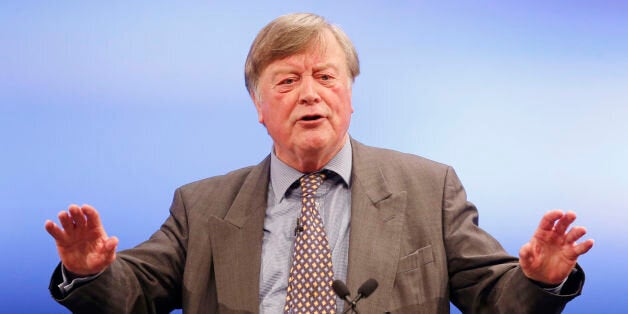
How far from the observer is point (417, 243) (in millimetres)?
2217

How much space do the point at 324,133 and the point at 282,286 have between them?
482 mm

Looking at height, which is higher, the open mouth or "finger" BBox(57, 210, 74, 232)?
the open mouth

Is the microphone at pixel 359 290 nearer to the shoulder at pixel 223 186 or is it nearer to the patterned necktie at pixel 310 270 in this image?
the patterned necktie at pixel 310 270

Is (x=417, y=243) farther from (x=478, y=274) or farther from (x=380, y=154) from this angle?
(x=380, y=154)

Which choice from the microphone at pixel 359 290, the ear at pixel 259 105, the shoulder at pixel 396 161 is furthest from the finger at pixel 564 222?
the ear at pixel 259 105

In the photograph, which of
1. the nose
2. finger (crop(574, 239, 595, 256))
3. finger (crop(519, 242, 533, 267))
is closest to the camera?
finger (crop(574, 239, 595, 256))

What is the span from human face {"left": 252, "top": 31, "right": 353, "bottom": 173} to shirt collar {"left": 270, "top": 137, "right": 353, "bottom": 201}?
0.03 m

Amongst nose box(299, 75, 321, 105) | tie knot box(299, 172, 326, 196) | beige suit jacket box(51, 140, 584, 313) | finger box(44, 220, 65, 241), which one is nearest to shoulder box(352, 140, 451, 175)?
beige suit jacket box(51, 140, 584, 313)

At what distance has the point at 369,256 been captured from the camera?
2162mm

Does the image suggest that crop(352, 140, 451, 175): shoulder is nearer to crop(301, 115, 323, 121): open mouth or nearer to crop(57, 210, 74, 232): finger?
crop(301, 115, 323, 121): open mouth

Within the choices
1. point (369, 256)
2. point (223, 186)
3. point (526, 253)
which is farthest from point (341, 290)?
point (223, 186)

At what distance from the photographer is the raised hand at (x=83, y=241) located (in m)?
1.91

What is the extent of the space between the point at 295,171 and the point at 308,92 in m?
0.27

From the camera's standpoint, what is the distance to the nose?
2.33 metres
